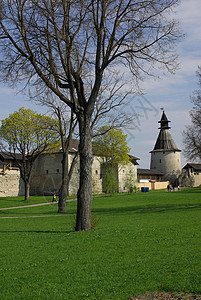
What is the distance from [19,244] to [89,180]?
331 centimetres

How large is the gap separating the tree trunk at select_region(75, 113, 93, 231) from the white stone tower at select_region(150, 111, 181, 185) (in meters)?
68.9

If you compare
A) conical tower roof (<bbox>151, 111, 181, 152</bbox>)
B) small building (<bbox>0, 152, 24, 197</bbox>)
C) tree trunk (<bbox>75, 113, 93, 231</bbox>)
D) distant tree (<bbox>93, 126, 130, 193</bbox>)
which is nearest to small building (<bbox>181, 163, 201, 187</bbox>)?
conical tower roof (<bbox>151, 111, 181, 152</bbox>)

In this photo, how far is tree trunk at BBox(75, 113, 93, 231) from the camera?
453 inches

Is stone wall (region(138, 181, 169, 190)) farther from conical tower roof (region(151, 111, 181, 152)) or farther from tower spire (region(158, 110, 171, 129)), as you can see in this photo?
tower spire (region(158, 110, 171, 129))

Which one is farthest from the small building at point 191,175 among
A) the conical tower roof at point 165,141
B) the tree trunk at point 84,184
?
the tree trunk at point 84,184

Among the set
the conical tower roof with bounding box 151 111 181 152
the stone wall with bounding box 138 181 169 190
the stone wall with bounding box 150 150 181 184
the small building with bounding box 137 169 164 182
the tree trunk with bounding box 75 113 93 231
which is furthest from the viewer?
the conical tower roof with bounding box 151 111 181 152

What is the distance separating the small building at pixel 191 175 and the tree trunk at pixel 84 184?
7073cm

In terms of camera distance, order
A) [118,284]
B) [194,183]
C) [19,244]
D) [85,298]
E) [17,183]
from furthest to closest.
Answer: [194,183] < [17,183] < [19,244] < [118,284] < [85,298]

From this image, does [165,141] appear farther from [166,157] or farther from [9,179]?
[9,179]

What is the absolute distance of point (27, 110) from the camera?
39.5 m

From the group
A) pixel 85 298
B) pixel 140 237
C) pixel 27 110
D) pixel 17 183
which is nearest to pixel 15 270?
pixel 85 298

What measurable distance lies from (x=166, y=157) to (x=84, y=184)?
229 ft

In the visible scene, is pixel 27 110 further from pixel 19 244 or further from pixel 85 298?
pixel 85 298

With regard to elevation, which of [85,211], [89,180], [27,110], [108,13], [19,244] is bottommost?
[19,244]
